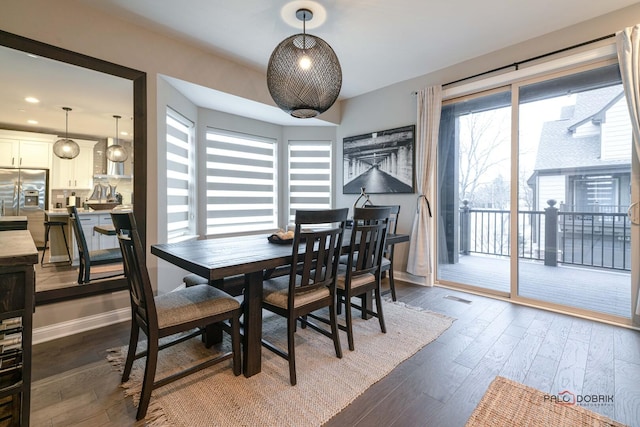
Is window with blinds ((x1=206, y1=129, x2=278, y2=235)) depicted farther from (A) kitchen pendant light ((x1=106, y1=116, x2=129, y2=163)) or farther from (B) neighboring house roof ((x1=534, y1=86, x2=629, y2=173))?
(B) neighboring house roof ((x1=534, y1=86, x2=629, y2=173))

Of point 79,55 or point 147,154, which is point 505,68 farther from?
point 79,55

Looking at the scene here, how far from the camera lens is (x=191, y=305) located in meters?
1.65

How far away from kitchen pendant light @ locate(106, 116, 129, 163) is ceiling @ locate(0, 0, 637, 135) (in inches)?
5.3

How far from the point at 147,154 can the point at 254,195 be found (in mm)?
1999

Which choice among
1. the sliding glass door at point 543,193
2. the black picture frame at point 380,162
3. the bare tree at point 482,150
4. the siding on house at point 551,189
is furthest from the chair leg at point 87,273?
the siding on house at point 551,189

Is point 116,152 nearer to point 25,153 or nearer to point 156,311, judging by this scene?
point 25,153

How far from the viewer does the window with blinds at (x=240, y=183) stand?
4113mm

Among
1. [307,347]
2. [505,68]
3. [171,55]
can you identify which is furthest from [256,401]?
[505,68]

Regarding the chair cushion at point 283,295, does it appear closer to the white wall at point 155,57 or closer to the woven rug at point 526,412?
the woven rug at point 526,412

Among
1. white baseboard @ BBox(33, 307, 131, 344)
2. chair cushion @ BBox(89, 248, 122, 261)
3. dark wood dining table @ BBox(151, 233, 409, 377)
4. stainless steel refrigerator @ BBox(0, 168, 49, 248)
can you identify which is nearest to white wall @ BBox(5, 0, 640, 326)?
white baseboard @ BBox(33, 307, 131, 344)

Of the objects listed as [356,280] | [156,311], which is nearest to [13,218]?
[156,311]

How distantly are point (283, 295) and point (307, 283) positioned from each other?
0.55ft

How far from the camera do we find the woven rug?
1427 millimetres

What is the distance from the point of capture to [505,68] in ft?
10.1
